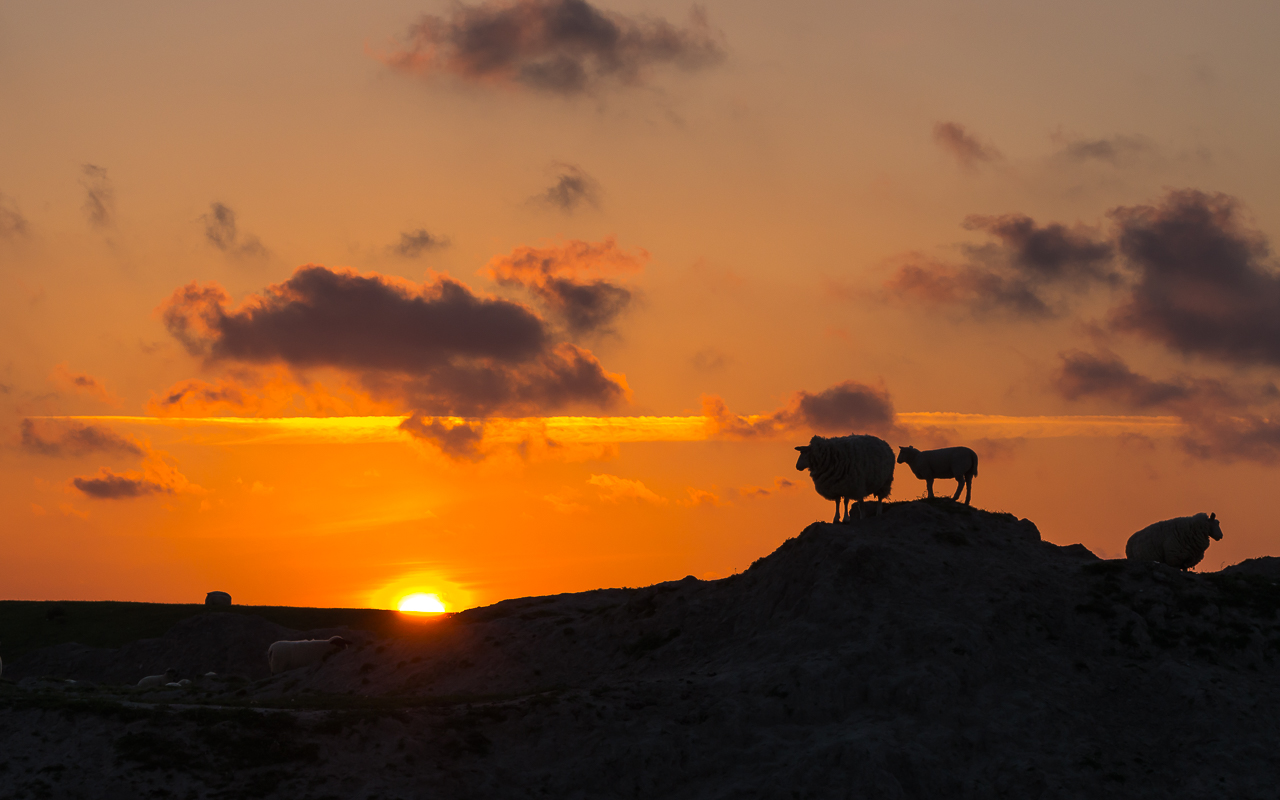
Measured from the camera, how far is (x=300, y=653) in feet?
165

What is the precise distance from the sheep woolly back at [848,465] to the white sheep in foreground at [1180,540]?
55.0 ft

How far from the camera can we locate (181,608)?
221ft

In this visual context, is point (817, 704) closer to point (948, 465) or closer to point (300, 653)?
point (948, 465)

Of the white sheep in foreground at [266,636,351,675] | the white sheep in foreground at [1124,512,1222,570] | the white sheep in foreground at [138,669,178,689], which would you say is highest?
the white sheep in foreground at [1124,512,1222,570]

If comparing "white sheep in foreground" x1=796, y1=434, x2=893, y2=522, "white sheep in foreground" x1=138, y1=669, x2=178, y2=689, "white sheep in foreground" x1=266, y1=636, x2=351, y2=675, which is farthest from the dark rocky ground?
"white sheep in foreground" x1=266, y1=636, x2=351, y2=675

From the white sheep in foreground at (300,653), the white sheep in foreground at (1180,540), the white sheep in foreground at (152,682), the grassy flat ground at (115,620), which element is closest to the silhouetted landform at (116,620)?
the grassy flat ground at (115,620)

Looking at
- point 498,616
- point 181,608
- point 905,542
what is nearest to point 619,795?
point 905,542

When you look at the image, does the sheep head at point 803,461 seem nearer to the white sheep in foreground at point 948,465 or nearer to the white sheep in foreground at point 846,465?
the white sheep in foreground at point 846,465

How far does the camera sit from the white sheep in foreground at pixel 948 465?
44.4m

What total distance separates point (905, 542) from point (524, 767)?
17745mm

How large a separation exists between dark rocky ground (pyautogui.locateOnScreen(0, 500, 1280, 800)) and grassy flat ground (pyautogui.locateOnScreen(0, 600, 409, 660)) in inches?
898

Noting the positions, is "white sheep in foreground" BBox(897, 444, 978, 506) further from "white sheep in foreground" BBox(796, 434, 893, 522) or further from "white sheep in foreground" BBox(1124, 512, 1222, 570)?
"white sheep in foreground" BBox(1124, 512, 1222, 570)

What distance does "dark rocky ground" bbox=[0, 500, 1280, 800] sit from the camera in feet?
90.6

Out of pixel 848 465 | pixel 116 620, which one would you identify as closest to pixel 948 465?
pixel 848 465
